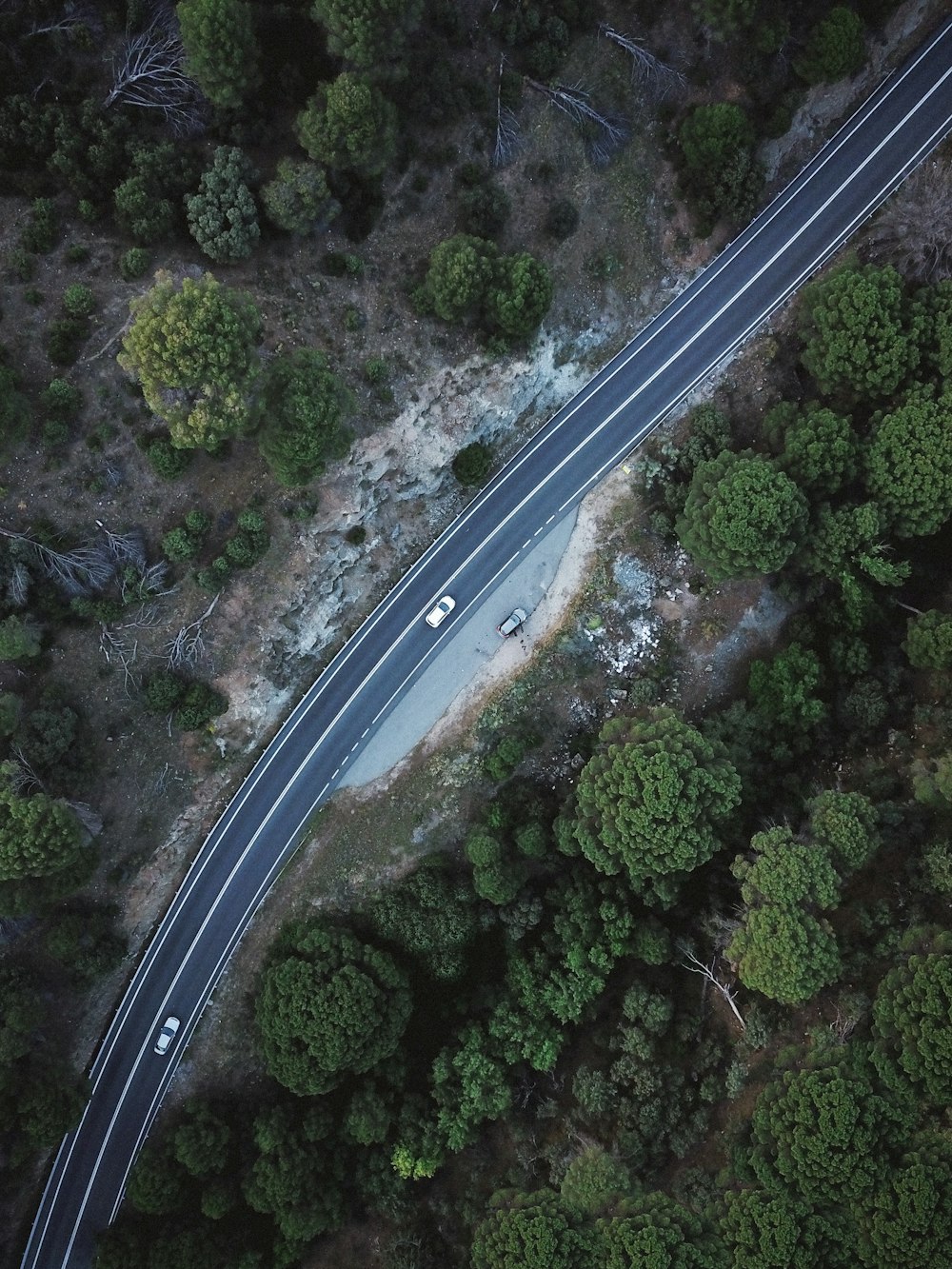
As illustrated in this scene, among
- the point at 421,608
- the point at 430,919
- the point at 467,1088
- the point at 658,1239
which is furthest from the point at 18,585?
the point at 658,1239

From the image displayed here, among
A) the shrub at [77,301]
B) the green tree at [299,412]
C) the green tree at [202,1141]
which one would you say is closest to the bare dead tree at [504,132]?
the green tree at [299,412]

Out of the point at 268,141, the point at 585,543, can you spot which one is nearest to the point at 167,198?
the point at 268,141

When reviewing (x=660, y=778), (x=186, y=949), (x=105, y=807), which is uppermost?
(x=105, y=807)

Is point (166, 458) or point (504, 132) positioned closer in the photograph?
point (166, 458)

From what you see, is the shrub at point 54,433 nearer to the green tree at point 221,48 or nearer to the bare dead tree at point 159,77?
the bare dead tree at point 159,77

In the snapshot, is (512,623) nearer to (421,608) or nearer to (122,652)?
(421,608)

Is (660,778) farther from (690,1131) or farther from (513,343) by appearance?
(513,343)

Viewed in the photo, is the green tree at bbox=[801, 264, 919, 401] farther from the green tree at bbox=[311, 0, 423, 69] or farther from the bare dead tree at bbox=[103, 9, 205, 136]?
the bare dead tree at bbox=[103, 9, 205, 136]
